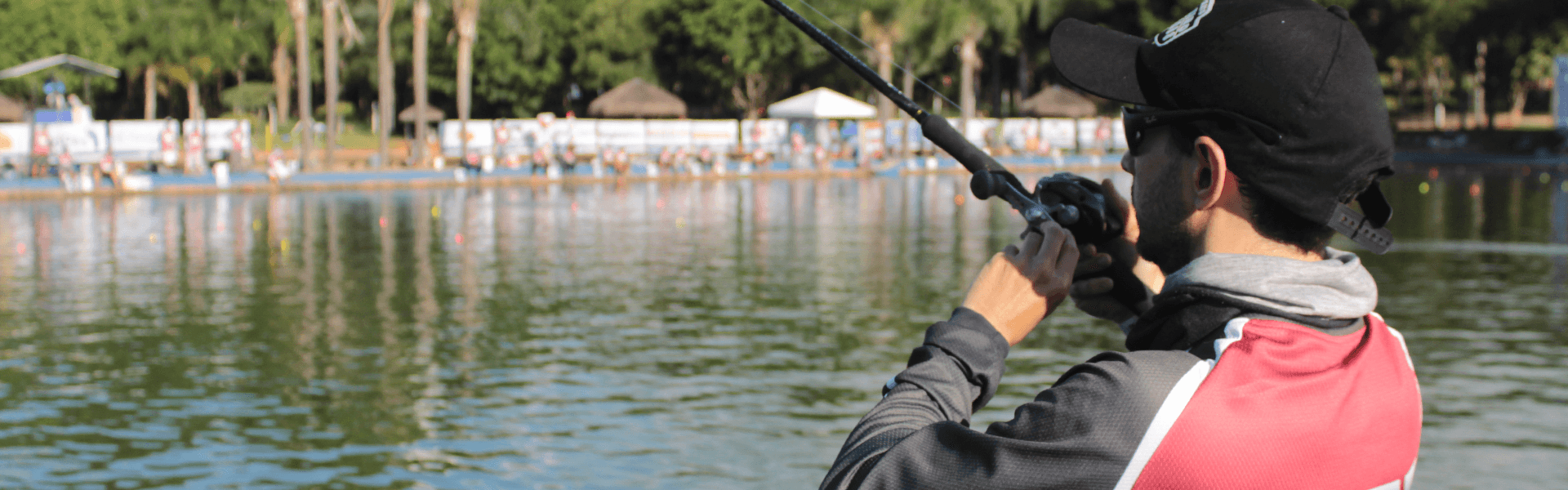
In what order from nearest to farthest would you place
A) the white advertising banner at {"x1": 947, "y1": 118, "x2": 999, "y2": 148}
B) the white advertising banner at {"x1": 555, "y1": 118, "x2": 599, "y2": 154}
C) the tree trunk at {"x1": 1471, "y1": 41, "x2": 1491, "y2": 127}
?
the white advertising banner at {"x1": 555, "y1": 118, "x2": 599, "y2": 154}, the white advertising banner at {"x1": 947, "y1": 118, "x2": 999, "y2": 148}, the tree trunk at {"x1": 1471, "y1": 41, "x2": 1491, "y2": 127}

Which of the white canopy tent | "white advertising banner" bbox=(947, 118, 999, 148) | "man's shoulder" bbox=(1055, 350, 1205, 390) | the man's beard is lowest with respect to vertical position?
"man's shoulder" bbox=(1055, 350, 1205, 390)

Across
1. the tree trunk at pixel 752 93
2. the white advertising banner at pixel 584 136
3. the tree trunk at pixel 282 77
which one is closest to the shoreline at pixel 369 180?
the white advertising banner at pixel 584 136

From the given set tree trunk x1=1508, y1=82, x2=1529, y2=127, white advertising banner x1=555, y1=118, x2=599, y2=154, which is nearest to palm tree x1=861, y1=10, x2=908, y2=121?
white advertising banner x1=555, y1=118, x2=599, y2=154

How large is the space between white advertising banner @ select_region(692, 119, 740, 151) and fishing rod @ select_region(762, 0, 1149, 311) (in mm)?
52217

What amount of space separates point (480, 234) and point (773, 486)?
59.5 feet

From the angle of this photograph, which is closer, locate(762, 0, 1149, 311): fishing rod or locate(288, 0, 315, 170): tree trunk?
locate(762, 0, 1149, 311): fishing rod

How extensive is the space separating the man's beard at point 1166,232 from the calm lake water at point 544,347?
708 cm

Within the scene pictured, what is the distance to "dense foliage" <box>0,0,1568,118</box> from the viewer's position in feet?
233

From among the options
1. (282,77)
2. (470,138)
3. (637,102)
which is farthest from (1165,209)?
(282,77)

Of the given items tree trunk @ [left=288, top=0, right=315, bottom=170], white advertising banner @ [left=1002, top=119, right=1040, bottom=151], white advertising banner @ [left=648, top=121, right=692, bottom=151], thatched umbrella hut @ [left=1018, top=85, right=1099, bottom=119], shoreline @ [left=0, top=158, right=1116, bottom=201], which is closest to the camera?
shoreline @ [left=0, top=158, right=1116, bottom=201]

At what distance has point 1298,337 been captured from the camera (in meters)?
1.88

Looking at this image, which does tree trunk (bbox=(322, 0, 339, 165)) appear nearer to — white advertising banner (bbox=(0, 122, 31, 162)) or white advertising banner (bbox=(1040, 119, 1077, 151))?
white advertising banner (bbox=(0, 122, 31, 162))

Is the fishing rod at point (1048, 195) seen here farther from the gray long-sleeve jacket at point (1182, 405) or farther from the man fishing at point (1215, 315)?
the gray long-sleeve jacket at point (1182, 405)

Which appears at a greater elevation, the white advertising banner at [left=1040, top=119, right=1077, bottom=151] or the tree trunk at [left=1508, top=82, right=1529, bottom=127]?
the tree trunk at [left=1508, top=82, right=1529, bottom=127]
